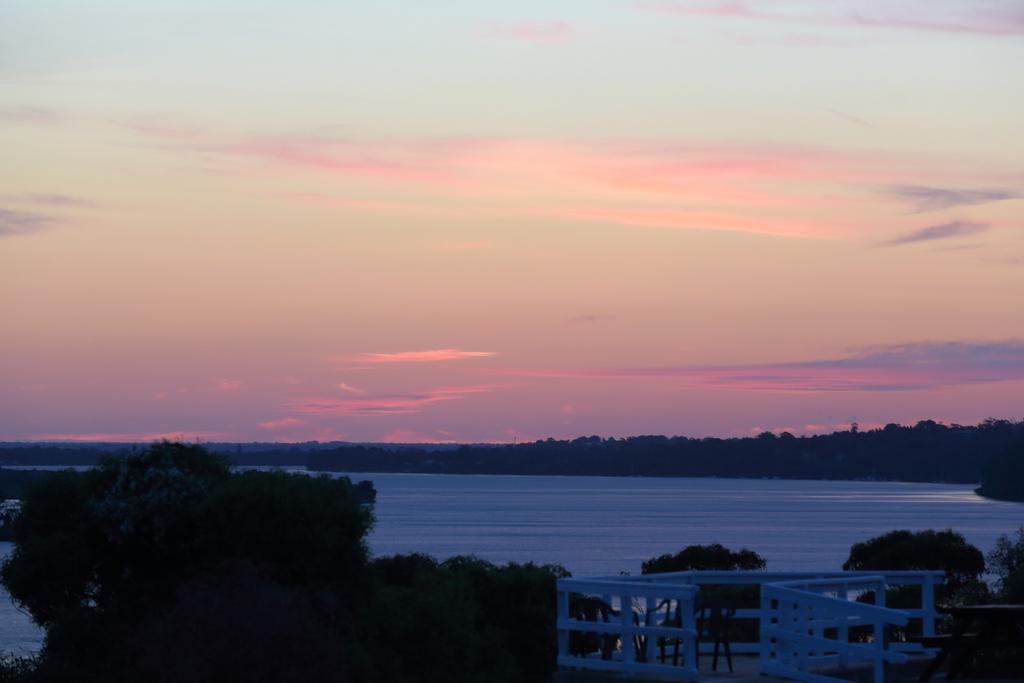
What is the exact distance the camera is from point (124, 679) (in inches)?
906

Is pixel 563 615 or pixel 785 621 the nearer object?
pixel 785 621

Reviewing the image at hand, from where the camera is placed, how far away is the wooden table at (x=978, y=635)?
16531 millimetres

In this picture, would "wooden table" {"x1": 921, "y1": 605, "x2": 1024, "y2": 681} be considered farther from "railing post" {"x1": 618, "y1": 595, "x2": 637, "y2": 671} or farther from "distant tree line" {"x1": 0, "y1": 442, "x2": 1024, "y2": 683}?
"railing post" {"x1": 618, "y1": 595, "x2": 637, "y2": 671}

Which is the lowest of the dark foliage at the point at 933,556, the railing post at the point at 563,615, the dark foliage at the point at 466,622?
the dark foliage at the point at 466,622

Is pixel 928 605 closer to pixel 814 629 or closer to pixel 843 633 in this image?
pixel 843 633

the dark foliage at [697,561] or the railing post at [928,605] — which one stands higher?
the railing post at [928,605]

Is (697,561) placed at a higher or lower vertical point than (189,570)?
lower

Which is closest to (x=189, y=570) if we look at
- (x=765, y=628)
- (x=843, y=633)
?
(x=765, y=628)

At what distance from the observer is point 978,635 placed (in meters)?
16.8

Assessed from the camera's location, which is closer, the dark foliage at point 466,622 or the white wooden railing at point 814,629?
the white wooden railing at point 814,629

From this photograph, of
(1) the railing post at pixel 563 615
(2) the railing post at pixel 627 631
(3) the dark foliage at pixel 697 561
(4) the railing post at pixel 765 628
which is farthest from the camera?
(3) the dark foliage at pixel 697 561

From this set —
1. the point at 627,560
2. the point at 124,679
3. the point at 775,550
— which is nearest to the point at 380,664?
the point at 124,679

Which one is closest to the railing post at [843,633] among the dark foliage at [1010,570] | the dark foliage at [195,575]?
the dark foliage at [195,575]

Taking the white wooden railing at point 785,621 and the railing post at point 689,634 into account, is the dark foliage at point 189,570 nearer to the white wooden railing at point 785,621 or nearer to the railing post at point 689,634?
the white wooden railing at point 785,621
